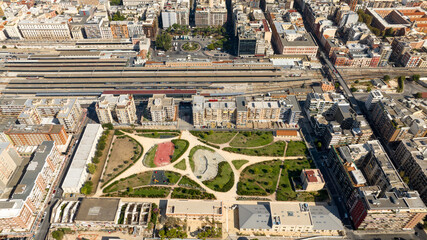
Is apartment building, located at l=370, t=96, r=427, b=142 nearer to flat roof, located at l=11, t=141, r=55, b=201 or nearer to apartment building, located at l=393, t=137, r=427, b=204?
apartment building, located at l=393, t=137, r=427, b=204

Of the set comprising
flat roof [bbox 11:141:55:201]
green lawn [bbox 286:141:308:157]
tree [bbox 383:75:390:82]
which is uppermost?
flat roof [bbox 11:141:55:201]

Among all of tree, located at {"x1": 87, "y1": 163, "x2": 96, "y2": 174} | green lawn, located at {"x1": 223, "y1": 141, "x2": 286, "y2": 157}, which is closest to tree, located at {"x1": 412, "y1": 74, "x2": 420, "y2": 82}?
green lawn, located at {"x1": 223, "y1": 141, "x2": 286, "y2": 157}

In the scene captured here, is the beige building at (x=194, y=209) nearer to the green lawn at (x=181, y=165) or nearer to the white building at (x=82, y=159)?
the green lawn at (x=181, y=165)

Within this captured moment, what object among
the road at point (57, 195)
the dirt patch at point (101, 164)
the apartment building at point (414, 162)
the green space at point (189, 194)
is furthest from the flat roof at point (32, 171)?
the apartment building at point (414, 162)

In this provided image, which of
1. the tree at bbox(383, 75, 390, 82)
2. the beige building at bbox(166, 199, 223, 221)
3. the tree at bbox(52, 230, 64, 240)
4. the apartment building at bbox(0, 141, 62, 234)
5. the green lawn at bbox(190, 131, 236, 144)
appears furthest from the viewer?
the tree at bbox(383, 75, 390, 82)

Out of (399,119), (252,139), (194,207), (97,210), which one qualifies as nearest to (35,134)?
(97,210)

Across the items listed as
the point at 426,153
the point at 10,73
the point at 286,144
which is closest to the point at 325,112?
the point at 286,144

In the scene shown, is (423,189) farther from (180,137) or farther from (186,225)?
(180,137)
